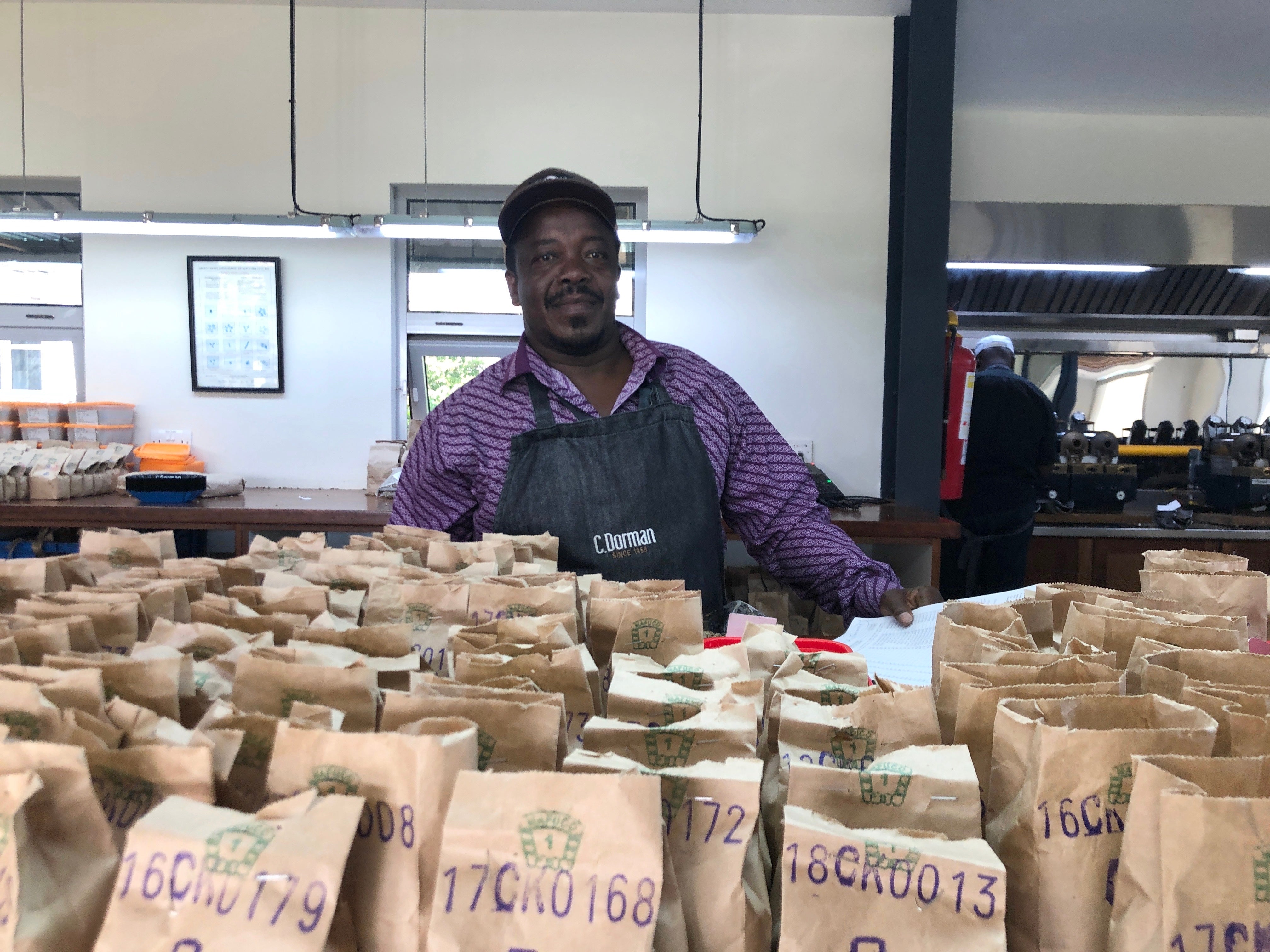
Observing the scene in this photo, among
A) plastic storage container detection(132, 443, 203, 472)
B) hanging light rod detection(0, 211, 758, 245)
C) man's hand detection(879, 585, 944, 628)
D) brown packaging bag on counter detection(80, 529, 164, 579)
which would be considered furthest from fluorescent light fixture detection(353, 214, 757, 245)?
brown packaging bag on counter detection(80, 529, 164, 579)

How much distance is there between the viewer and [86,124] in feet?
13.1

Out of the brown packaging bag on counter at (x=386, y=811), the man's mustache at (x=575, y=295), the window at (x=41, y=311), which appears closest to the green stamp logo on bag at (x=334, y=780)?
the brown packaging bag on counter at (x=386, y=811)

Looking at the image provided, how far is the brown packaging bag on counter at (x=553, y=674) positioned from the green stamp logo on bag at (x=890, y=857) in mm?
272

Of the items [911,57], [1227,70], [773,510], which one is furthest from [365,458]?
[1227,70]

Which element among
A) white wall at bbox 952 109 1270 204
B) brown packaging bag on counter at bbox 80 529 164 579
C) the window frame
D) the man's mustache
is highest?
white wall at bbox 952 109 1270 204

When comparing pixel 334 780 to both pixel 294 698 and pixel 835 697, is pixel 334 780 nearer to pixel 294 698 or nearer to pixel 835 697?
pixel 294 698

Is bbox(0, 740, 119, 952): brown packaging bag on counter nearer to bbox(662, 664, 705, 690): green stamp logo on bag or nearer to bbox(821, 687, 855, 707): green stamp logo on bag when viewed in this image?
bbox(662, 664, 705, 690): green stamp logo on bag

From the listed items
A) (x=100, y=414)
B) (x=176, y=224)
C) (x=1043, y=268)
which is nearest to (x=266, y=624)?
(x=176, y=224)

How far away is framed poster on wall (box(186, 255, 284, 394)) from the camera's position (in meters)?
4.03

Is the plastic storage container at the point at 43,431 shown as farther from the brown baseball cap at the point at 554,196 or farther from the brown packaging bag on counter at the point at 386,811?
the brown packaging bag on counter at the point at 386,811

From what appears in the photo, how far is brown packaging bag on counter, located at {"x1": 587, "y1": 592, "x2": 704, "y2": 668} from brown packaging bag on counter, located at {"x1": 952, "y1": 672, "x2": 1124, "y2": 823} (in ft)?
1.01

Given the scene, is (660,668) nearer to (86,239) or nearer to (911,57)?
(911,57)

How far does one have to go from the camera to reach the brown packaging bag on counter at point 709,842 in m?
0.55

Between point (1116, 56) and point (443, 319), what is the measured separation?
337 centimetres
